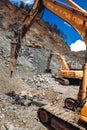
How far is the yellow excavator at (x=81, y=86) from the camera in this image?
9023 mm

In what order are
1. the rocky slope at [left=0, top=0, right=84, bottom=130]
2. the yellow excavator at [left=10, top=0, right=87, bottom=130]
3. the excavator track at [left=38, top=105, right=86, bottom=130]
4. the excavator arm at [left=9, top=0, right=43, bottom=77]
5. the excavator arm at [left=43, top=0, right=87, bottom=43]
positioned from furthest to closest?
the excavator arm at [left=9, top=0, right=43, bottom=77] < the excavator arm at [left=43, top=0, right=87, bottom=43] < the rocky slope at [left=0, top=0, right=84, bottom=130] < the yellow excavator at [left=10, top=0, right=87, bottom=130] < the excavator track at [left=38, top=105, right=86, bottom=130]

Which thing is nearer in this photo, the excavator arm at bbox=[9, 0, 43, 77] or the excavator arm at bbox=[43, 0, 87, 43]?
the excavator arm at bbox=[43, 0, 87, 43]

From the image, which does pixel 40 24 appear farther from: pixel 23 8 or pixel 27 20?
pixel 27 20

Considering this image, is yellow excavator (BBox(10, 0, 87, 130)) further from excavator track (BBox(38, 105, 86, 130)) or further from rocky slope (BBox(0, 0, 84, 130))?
rocky slope (BBox(0, 0, 84, 130))

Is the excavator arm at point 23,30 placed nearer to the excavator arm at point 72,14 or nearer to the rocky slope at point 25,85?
the excavator arm at point 72,14

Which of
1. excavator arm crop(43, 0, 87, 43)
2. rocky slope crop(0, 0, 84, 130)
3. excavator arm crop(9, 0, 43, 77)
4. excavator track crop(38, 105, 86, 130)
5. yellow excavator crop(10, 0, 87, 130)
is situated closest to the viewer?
excavator track crop(38, 105, 86, 130)

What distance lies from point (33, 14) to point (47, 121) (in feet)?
17.9

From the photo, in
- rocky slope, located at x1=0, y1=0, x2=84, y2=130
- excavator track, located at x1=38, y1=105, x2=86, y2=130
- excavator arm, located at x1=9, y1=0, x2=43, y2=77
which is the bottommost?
rocky slope, located at x1=0, y1=0, x2=84, y2=130

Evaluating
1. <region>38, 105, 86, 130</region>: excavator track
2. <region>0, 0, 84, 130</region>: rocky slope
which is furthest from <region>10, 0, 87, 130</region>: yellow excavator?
<region>0, 0, 84, 130</region>: rocky slope

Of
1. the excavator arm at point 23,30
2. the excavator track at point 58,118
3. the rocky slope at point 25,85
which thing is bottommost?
the rocky slope at point 25,85

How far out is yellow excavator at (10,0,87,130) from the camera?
9.02 metres

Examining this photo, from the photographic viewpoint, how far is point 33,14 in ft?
43.5

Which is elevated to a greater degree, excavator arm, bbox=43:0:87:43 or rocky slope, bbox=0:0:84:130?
excavator arm, bbox=43:0:87:43

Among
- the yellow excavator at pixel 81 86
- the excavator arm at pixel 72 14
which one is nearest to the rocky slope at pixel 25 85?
the yellow excavator at pixel 81 86
